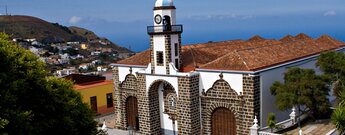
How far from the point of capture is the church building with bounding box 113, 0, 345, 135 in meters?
21.9

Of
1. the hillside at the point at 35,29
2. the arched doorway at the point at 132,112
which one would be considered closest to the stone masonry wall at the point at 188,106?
the arched doorway at the point at 132,112

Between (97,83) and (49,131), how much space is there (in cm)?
1779

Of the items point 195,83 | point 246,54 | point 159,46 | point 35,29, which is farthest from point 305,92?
point 35,29

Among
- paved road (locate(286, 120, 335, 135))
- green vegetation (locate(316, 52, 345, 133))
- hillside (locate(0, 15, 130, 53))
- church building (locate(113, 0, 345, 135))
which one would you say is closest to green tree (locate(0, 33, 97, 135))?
church building (locate(113, 0, 345, 135))

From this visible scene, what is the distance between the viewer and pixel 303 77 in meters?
20.8

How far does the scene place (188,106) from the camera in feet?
76.9

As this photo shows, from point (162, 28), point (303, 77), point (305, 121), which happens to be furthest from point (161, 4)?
point (305, 121)

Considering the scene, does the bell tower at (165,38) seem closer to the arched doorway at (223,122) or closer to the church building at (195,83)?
the church building at (195,83)

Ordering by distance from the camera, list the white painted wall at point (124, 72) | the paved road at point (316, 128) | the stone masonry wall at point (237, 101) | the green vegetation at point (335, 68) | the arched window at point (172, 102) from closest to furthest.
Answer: the paved road at point (316, 128) < the stone masonry wall at point (237, 101) < the green vegetation at point (335, 68) < the arched window at point (172, 102) < the white painted wall at point (124, 72)

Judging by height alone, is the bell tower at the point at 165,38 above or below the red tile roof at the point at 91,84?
above

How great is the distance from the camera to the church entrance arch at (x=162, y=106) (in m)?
25.5

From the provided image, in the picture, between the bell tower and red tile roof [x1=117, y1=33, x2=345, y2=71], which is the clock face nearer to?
the bell tower

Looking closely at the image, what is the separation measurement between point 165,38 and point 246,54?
16.8 feet

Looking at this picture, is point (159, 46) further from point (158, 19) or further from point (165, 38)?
point (158, 19)
